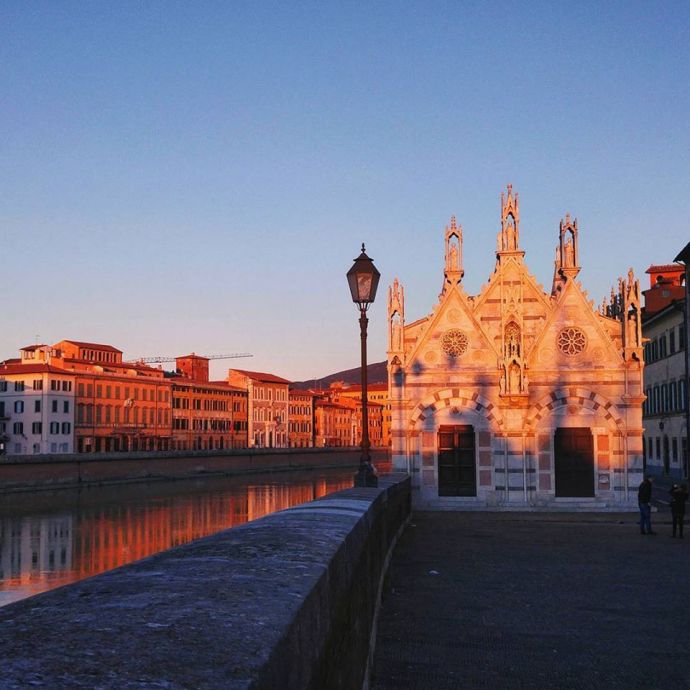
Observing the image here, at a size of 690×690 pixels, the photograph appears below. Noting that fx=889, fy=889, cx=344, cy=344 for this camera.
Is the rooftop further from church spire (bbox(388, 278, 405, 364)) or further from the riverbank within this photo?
church spire (bbox(388, 278, 405, 364))

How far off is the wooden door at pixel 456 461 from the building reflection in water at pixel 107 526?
11253mm

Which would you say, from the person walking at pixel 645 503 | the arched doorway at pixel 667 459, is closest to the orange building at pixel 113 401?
A: the arched doorway at pixel 667 459

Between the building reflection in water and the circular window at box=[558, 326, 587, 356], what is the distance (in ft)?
48.6

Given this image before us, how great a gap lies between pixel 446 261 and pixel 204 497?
125ft

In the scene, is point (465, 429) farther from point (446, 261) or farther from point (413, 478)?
point (446, 261)

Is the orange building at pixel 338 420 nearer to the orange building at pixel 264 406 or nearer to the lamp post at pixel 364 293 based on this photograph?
the orange building at pixel 264 406

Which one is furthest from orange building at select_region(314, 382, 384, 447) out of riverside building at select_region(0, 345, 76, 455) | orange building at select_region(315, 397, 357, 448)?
riverside building at select_region(0, 345, 76, 455)

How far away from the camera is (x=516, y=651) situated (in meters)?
8.59

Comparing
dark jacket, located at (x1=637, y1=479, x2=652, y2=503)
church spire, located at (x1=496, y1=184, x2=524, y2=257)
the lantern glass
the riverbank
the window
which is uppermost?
church spire, located at (x1=496, y1=184, x2=524, y2=257)

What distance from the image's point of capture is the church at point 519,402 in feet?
92.0

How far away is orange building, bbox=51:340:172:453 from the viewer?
327ft

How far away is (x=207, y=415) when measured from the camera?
125812 millimetres

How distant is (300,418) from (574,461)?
126 metres

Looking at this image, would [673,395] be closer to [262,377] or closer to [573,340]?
[573,340]
